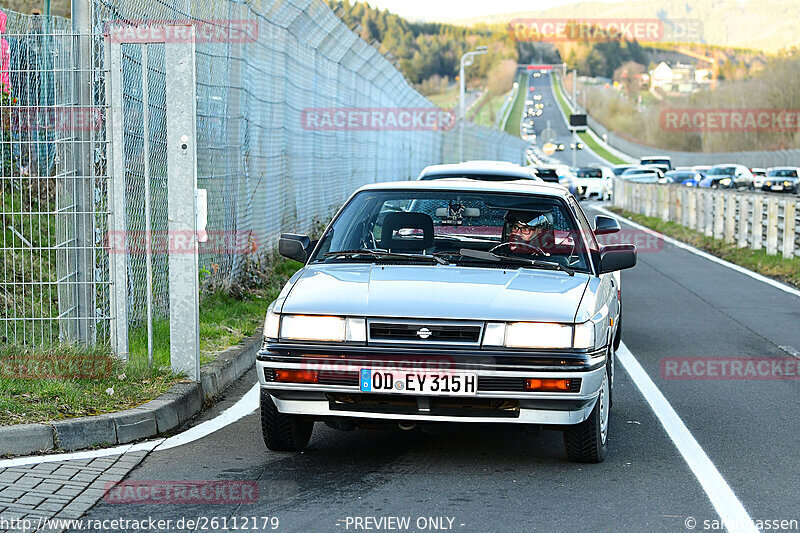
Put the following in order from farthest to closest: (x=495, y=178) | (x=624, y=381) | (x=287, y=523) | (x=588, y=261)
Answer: (x=495, y=178) → (x=624, y=381) → (x=588, y=261) → (x=287, y=523)

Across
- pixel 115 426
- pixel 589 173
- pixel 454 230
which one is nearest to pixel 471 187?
pixel 454 230

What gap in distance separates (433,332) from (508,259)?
1.11m

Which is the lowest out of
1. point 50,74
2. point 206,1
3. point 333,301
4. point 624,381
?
point 624,381

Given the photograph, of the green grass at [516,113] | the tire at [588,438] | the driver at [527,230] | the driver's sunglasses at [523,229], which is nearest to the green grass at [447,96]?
the green grass at [516,113]

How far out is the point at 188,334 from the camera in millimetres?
7238

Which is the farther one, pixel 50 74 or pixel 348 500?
pixel 50 74

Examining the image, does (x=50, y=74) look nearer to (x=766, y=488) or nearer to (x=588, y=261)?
(x=588, y=261)

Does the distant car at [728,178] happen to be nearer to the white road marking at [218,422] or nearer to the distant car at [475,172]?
the distant car at [475,172]

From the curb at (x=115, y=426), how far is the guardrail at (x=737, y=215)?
13368 mm

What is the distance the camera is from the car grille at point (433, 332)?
17.5ft

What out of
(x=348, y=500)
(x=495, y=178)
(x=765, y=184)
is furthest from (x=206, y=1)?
(x=765, y=184)

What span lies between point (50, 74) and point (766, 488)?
5042 mm

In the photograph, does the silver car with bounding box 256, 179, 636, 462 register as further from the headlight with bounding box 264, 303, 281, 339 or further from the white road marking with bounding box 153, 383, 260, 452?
the white road marking with bounding box 153, 383, 260, 452

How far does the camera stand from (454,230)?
6.97 metres
